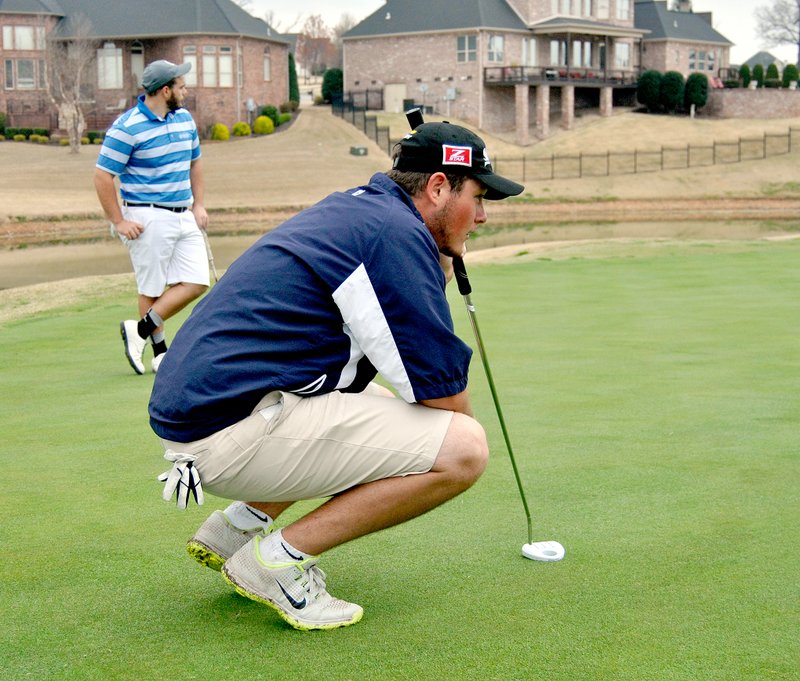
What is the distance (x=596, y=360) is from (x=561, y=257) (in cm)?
1113

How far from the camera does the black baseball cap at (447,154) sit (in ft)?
11.4

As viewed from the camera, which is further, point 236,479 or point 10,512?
point 10,512

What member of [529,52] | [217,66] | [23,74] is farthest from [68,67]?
[529,52]

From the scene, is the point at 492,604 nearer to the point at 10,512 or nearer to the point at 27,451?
the point at 10,512

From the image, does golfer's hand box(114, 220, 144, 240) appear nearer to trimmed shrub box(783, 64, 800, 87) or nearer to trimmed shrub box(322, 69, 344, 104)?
trimmed shrub box(322, 69, 344, 104)

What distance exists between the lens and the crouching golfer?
3.29 metres

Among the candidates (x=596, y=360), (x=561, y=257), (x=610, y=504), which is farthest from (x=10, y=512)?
(x=561, y=257)

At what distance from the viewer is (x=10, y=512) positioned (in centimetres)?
464

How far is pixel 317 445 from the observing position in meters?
3.39

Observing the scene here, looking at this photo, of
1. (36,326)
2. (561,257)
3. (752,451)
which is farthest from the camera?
A: (561,257)

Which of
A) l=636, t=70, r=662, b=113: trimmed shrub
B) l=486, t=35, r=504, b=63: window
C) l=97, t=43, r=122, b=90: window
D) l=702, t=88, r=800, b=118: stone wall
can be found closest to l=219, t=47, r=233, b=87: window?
l=97, t=43, r=122, b=90: window

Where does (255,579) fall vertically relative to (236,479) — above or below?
below

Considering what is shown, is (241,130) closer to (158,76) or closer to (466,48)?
(466,48)

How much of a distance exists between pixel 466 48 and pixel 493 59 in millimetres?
1589
